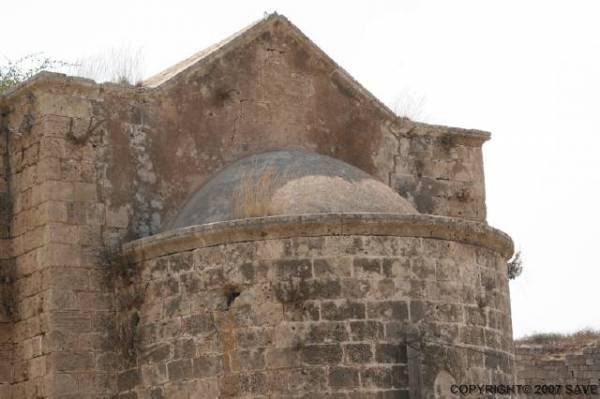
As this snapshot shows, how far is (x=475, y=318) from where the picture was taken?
12.5 m

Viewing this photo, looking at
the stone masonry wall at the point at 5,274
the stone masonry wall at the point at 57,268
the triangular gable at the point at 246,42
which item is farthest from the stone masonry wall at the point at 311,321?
the triangular gable at the point at 246,42

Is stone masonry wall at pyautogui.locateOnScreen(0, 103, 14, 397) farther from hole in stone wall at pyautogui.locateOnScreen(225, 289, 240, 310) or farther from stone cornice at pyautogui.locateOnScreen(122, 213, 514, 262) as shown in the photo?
hole in stone wall at pyautogui.locateOnScreen(225, 289, 240, 310)

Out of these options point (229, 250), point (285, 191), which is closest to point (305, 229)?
point (229, 250)

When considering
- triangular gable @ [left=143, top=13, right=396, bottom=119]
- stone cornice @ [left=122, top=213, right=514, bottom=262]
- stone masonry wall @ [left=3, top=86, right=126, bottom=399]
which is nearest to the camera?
stone cornice @ [left=122, top=213, right=514, bottom=262]

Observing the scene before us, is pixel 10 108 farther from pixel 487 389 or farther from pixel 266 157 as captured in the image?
pixel 487 389

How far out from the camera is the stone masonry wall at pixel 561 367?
2294cm

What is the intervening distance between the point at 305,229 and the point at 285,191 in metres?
0.87

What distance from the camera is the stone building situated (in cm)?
1185

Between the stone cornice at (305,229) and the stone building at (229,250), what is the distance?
0.05 feet

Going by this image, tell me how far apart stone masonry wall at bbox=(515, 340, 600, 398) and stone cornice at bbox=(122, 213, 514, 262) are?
35.5 ft

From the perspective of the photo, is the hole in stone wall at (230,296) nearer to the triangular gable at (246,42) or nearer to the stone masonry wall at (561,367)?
the triangular gable at (246,42)

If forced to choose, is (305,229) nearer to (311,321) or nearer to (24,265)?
(311,321)

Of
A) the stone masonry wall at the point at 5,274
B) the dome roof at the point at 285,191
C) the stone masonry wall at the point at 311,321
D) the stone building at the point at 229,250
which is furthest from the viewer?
the stone masonry wall at the point at 5,274

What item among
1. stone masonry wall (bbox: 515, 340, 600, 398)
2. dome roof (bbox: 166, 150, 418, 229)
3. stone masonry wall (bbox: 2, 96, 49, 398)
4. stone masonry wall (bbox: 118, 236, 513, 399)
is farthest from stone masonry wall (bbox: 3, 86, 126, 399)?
stone masonry wall (bbox: 515, 340, 600, 398)
